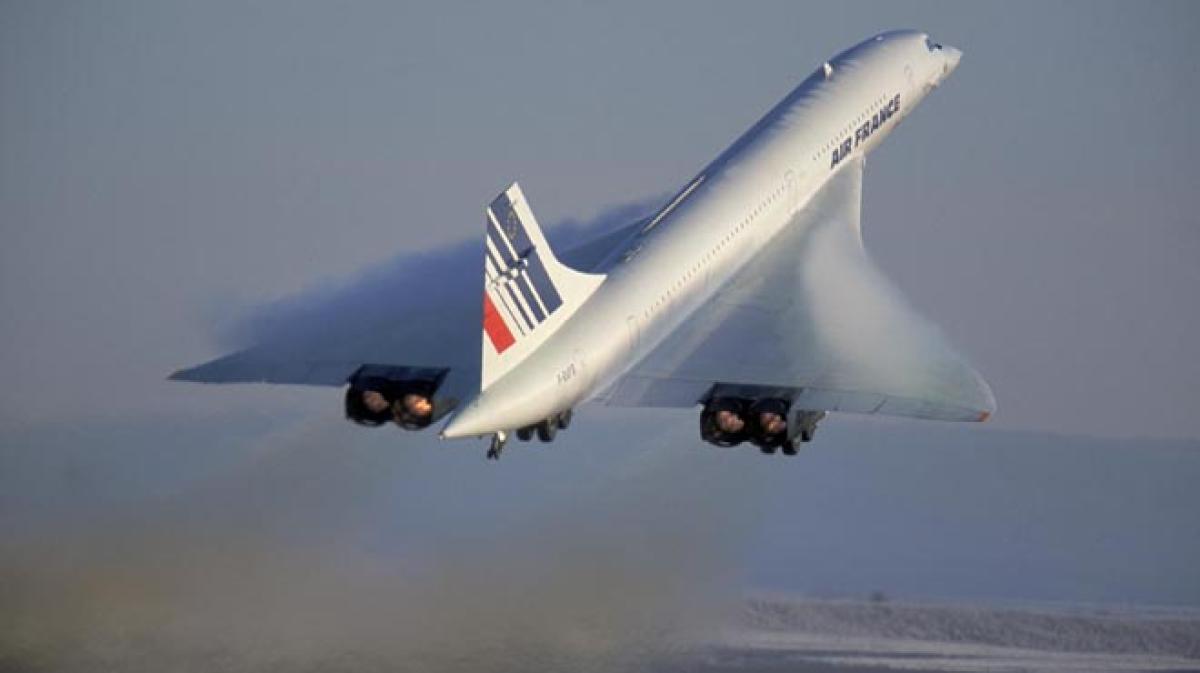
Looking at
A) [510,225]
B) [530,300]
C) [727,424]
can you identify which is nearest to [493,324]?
[530,300]

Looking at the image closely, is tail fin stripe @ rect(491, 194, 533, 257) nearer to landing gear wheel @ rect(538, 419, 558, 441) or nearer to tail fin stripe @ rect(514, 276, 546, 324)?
tail fin stripe @ rect(514, 276, 546, 324)

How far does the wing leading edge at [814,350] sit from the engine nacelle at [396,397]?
2.82 m

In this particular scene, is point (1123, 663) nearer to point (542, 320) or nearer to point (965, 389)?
point (965, 389)

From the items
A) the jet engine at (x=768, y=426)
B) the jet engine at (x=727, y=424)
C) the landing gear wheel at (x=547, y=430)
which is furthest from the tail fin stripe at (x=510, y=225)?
the jet engine at (x=768, y=426)

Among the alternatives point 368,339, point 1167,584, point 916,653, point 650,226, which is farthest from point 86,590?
point 1167,584

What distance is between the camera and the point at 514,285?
72125 millimetres

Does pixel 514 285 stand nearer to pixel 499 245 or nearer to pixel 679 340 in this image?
pixel 499 245

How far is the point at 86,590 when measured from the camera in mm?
75062

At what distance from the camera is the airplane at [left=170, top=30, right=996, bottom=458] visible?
72.4m

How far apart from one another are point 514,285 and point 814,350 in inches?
297

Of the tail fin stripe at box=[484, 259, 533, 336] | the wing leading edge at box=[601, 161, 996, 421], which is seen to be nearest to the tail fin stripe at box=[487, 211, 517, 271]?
the tail fin stripe at box=[484, 259, 533, 336]

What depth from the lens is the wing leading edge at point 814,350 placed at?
250ft

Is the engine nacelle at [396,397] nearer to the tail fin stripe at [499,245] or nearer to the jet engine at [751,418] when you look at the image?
the tail fin stripe at [499,245]

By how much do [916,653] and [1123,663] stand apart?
13.0 feet
